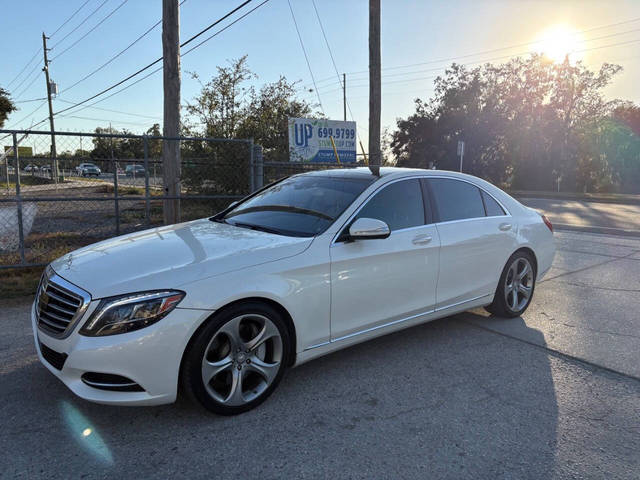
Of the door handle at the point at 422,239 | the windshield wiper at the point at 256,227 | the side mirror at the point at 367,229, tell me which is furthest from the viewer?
the door handle at the point at 422,239

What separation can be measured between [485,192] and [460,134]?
3469 centimetres

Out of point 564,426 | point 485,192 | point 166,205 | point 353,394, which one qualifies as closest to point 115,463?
point 353,394

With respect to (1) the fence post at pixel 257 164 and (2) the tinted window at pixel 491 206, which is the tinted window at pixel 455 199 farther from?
(1) the fence post at pixel 257 164

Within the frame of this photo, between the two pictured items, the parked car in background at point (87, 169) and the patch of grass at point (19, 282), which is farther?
the parked car in background at point (87, 169)

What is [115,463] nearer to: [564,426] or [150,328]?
[150,328]

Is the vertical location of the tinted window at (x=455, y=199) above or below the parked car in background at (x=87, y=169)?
below

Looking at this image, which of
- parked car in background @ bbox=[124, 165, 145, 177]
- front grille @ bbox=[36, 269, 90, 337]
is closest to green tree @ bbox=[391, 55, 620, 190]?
parked car in background @ bbox=[124, 165, 145, 177]

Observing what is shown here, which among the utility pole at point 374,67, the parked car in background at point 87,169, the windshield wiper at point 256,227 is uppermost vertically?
the utility pole at point 374,67

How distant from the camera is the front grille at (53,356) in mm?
2760

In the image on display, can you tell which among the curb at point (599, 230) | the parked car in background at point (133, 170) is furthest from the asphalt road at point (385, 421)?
the curb at point (599, 230)

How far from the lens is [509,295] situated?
4.84m

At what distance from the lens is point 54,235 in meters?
8.55

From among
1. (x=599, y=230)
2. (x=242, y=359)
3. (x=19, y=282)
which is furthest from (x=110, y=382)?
(x=599, y=230)

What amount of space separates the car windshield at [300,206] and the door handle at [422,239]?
60cm
